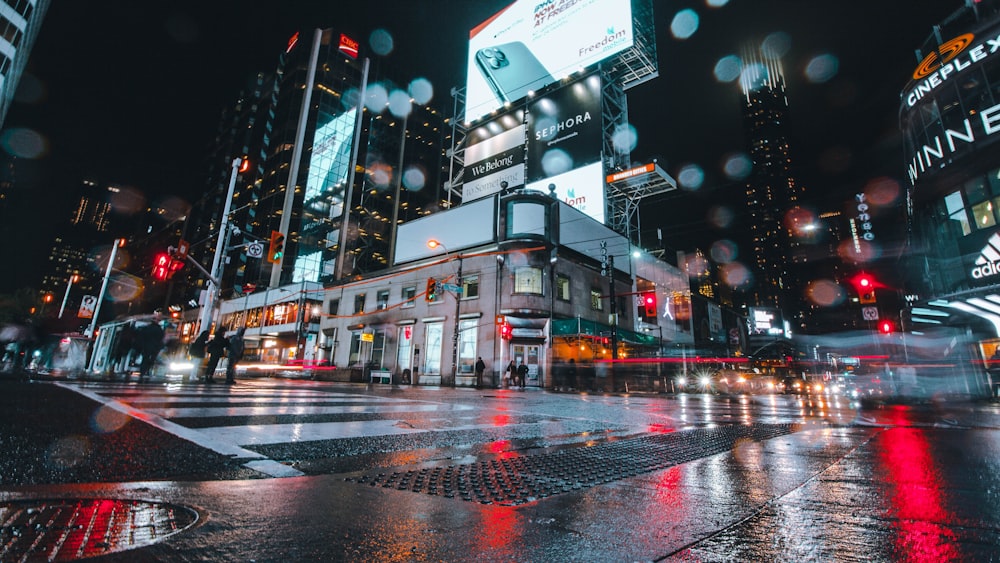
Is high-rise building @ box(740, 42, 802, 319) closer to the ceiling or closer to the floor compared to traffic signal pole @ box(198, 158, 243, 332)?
closer to the ceiling

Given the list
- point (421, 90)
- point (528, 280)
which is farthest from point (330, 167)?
point (528, 280)

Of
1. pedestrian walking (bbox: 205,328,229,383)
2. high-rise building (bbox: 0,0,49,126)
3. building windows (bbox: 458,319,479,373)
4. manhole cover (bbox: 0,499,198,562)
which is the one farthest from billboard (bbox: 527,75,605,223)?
high-rise building (bbox: 0,0,49,126)

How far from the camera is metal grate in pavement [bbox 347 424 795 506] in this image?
77.8 inches

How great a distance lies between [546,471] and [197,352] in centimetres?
1352

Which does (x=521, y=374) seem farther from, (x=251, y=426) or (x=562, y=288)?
(x=251, y=426)

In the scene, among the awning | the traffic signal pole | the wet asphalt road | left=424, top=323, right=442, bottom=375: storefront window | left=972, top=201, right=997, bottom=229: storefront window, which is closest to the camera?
the wet asphalt road

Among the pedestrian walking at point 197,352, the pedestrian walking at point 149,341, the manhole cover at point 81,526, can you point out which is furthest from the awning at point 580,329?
the manhole cover at point 81,526

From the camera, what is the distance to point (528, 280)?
25188mm

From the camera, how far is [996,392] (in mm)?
18219

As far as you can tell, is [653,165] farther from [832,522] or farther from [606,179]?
[832,522]

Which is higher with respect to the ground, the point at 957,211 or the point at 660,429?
the point at 957,211

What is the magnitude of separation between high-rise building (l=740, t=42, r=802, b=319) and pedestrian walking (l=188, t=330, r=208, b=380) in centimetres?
13068

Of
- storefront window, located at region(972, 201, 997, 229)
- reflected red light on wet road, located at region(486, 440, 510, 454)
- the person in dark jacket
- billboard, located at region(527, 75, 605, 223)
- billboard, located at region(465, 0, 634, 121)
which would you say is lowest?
reflected red light on wet road, located at region(486, 440, 510, 454)

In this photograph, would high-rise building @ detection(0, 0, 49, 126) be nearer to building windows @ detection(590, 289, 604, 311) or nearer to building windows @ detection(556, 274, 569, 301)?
building windows @ detection(556, 274, 569, 301)
